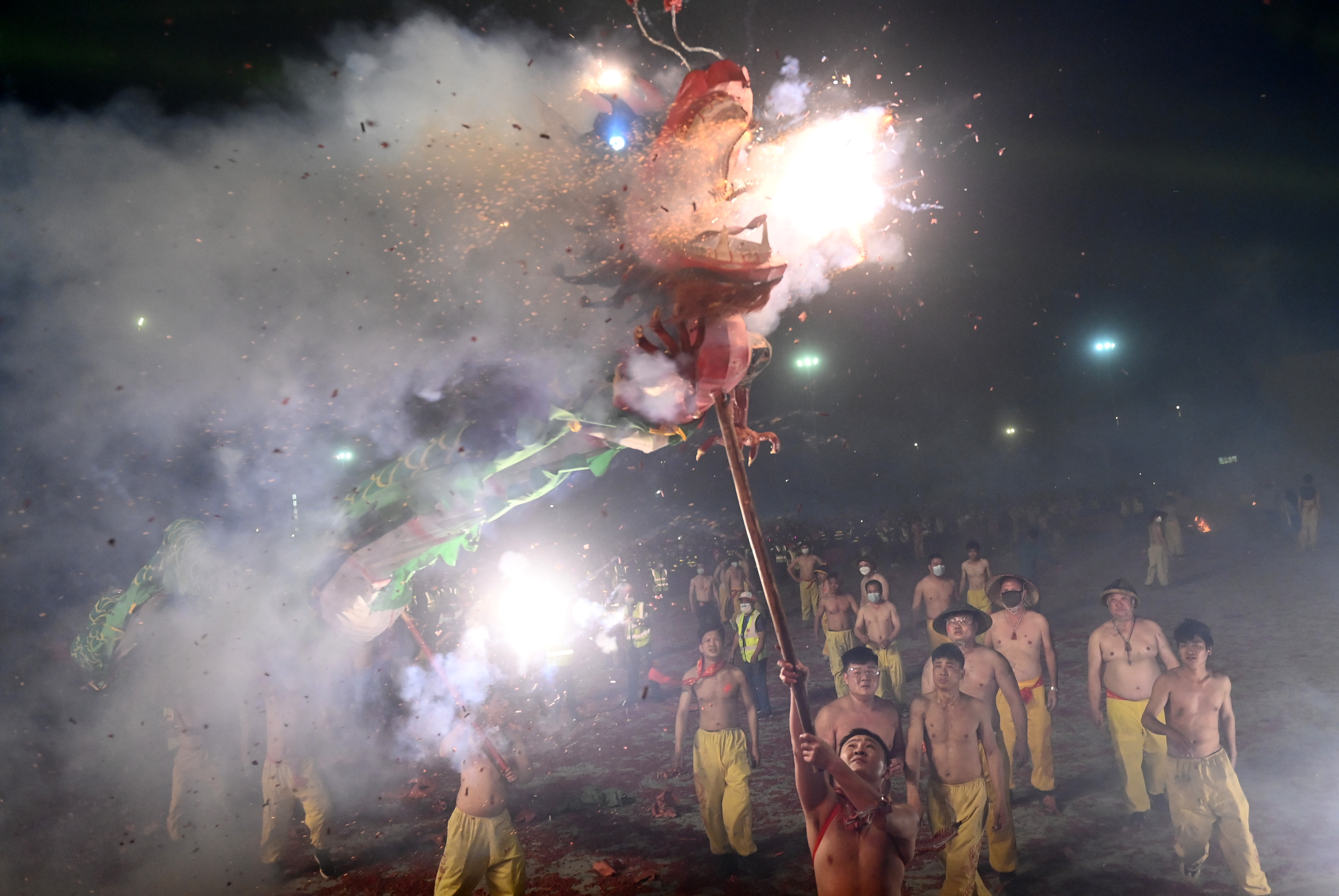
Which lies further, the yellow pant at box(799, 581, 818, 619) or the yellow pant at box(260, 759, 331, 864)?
the yellow pant at box(799, 581, 818, 619)

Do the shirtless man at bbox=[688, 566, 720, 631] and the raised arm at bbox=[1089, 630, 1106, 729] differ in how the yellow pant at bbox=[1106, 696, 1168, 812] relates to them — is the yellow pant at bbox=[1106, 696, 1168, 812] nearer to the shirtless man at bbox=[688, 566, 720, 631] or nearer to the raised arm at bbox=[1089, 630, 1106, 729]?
the raised arm at bbox=[1089, 630, 1106, 729]

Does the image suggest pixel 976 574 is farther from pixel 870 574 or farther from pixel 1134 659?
pixel 1134 659

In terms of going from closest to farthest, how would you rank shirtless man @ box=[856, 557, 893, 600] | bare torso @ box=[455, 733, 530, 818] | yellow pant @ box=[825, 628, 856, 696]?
1. bare torso @ box=[455, 733, 530, 818]
2. shirtless man @ box=[856, 557, 893, 600]
3. yellow pant @ box=[825, 628, 856, 696]

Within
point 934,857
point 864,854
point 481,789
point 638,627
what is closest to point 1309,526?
point 638,627

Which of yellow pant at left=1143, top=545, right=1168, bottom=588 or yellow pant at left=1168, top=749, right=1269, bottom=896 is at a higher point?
yellow pant at left=1143, top=545, right=1168, bottom=588

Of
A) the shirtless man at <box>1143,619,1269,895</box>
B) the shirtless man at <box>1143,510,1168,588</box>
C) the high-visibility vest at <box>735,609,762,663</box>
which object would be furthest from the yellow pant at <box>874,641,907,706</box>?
the shirtless man at <box>1143,510,1168,588</box>

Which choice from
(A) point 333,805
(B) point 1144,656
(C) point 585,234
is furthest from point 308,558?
(B) point 1144,656

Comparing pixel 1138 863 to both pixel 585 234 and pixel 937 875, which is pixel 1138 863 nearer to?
→ pixel 937 875

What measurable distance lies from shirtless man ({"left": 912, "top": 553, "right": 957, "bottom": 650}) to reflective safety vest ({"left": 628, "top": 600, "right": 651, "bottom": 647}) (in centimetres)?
456

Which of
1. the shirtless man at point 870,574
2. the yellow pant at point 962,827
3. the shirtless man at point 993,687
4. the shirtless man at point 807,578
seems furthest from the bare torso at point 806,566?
the yellow pant at point 962,827

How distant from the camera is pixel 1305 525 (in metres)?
17.6

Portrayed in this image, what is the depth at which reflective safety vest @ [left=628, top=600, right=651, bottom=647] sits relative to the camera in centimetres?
1201

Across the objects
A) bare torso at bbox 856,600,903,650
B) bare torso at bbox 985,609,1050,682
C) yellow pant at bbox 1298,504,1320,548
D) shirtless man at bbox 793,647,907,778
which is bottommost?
shirtless man at bbox 793,647,907,778

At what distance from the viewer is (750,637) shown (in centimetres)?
1023
